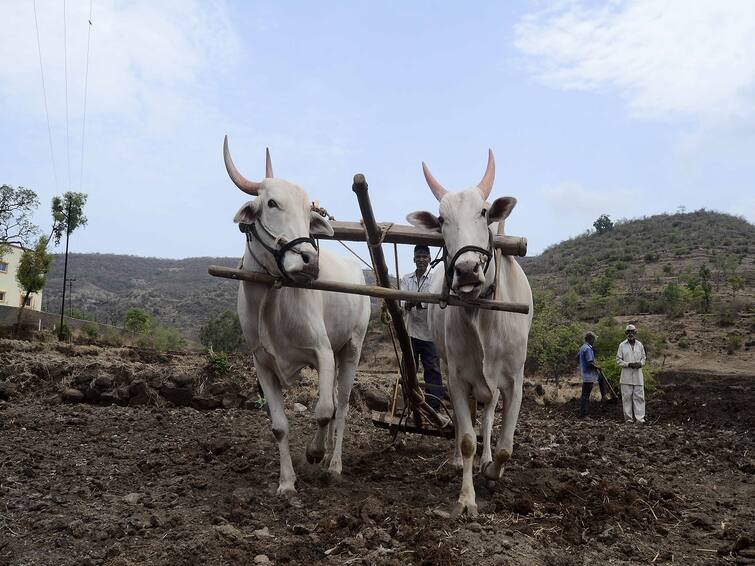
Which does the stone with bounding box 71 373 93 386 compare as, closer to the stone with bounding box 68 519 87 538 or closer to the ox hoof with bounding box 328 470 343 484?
the ox hoof with bounding box 328 470 343 484

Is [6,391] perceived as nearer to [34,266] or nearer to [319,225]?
[319,225]

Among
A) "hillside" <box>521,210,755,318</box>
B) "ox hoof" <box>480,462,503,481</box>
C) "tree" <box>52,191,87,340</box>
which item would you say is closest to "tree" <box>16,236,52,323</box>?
"tree" <box>52,191,87,340</box>

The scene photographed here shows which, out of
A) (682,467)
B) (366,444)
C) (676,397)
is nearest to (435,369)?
(366,444)

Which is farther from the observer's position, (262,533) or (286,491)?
(286,491)

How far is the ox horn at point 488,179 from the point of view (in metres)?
5.40

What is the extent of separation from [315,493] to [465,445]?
121 centimetres

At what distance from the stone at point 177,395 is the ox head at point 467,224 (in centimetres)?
616

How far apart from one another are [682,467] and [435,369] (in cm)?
281

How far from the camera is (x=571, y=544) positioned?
4.45 meters

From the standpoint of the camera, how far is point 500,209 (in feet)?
17.1

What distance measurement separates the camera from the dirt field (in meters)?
4.11

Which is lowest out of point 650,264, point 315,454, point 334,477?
point 334,477

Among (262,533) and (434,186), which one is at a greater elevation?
(434,186)

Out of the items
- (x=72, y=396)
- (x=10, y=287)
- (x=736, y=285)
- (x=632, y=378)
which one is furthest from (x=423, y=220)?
(x=10, y=287)
